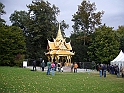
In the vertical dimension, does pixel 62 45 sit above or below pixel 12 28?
below

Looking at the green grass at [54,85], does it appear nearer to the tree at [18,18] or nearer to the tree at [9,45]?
the tree at [9,45]

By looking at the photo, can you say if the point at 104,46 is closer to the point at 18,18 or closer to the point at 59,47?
the point at 59,47

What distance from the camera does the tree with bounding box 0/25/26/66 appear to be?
145 feet

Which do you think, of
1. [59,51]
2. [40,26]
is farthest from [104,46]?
[40,26]

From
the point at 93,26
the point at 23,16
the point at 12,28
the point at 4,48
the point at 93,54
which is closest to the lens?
the point at 4,48

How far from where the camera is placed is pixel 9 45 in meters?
44.8

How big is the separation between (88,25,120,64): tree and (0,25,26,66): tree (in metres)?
16.0

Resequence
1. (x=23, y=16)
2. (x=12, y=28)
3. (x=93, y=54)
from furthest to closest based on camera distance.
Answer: (x=23, y=16), (x=93, y=54), (x=12, y=28)

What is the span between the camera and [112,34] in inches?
2004

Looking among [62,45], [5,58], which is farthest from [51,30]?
[5,58]

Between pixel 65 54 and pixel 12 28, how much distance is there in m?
12.2

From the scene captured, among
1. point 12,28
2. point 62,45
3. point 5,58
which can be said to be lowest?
point 5,58

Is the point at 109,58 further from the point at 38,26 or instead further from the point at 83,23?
the point at 38,26

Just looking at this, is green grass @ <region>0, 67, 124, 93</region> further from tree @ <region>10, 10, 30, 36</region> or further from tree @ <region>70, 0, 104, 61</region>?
tree @ <region>10, 10, 30, 36</region>
